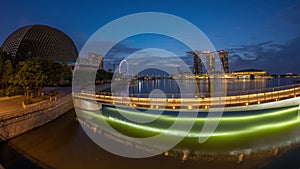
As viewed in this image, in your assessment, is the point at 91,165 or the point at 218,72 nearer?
the point at 91,165

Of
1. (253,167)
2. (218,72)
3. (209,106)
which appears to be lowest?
(253,167)

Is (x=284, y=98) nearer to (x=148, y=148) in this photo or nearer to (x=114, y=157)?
(x=148, y=148)

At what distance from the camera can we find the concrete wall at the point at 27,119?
10.7m

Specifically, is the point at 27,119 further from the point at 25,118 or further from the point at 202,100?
the point at 202,100

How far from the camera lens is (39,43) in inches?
2109

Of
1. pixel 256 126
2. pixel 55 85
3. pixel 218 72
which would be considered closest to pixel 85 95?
pixel 256 126

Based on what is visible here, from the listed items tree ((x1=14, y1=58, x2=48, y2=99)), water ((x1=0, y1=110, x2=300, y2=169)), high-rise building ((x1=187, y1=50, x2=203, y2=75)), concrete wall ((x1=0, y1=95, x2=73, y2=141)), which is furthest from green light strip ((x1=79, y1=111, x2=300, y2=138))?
high-rise building ((x1=187, y1=50, x2=203, y2=75))

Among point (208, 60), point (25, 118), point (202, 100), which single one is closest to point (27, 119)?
point (25, 118)

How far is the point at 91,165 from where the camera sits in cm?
866

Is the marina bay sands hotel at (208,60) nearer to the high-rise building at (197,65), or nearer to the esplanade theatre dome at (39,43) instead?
the high-rise building at (197,65)

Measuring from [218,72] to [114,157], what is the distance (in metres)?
126

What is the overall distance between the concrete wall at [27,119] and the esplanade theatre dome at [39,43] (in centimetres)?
3567

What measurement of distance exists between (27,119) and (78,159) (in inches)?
201

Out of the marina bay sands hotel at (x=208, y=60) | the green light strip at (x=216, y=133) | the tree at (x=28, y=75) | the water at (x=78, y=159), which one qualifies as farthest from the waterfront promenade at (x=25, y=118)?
the marina bay sands hotel at (x=208, y=60)
